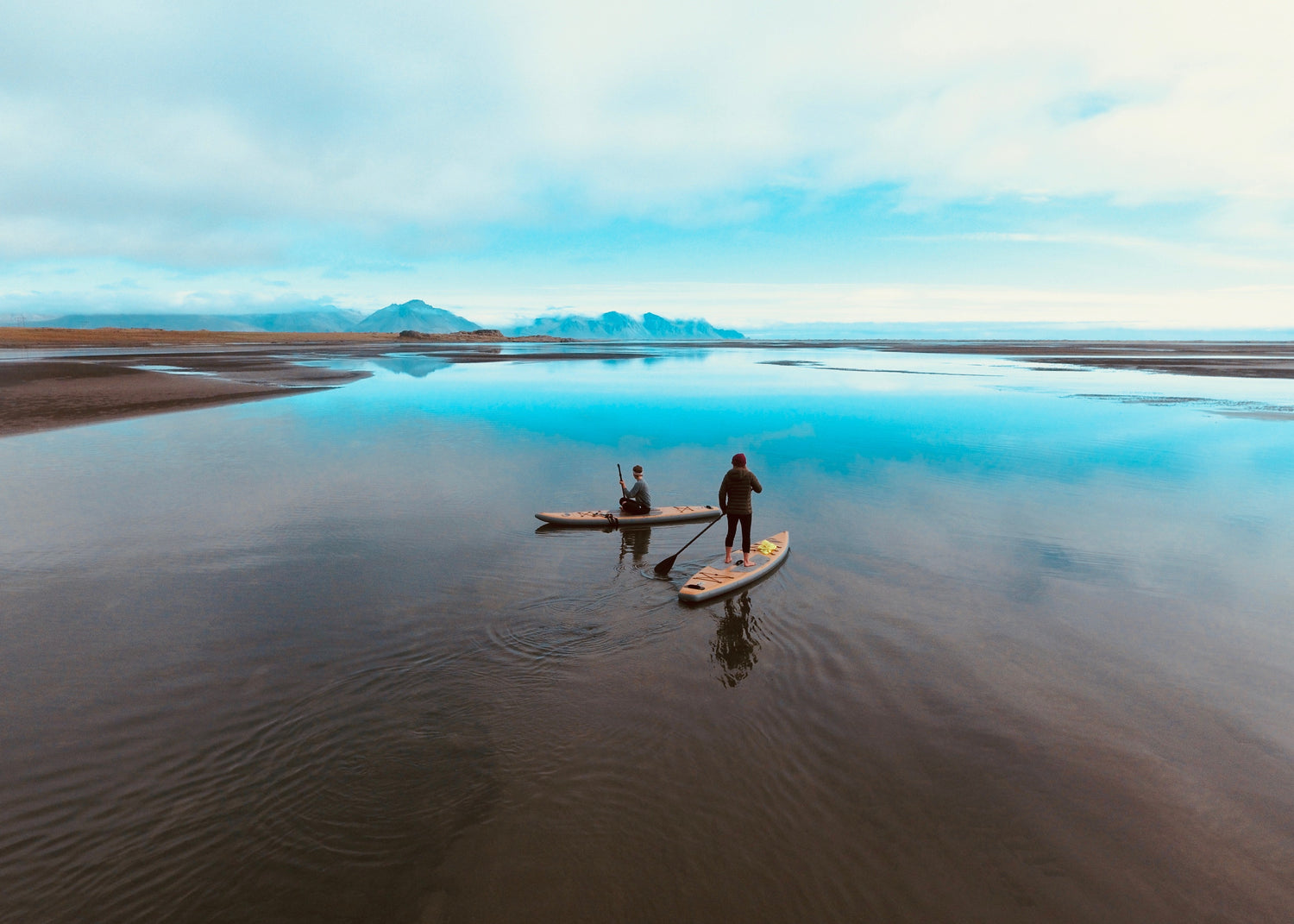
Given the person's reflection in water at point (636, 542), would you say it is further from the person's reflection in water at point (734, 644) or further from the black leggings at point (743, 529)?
the person's reflection in water at point (734, 644)

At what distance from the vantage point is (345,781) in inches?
298

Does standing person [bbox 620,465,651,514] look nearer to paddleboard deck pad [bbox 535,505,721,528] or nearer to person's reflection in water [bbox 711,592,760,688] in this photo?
paddleboard deck pad [bbox 535,505,721,528]

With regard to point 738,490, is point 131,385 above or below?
above

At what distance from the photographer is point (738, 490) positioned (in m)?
15.2

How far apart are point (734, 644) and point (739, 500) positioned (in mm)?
4439

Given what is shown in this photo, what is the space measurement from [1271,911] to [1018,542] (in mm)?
12112

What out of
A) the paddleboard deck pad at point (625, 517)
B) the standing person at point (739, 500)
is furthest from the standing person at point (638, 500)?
the standing person at point (739, 500)

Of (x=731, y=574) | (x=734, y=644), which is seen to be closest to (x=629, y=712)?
(x=734, y=644)

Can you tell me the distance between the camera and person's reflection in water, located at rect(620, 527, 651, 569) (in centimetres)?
1659

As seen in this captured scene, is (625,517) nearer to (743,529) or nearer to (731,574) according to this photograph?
(743,529)

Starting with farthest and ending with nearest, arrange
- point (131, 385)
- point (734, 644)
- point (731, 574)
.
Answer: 1. point (131, 385)
2. point (731, 574)
3. point (734, 644)

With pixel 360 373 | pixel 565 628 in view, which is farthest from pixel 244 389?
pixel 565 628

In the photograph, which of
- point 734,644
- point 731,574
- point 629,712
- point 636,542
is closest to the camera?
point 629,712

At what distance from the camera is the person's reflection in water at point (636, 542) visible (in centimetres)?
1659
